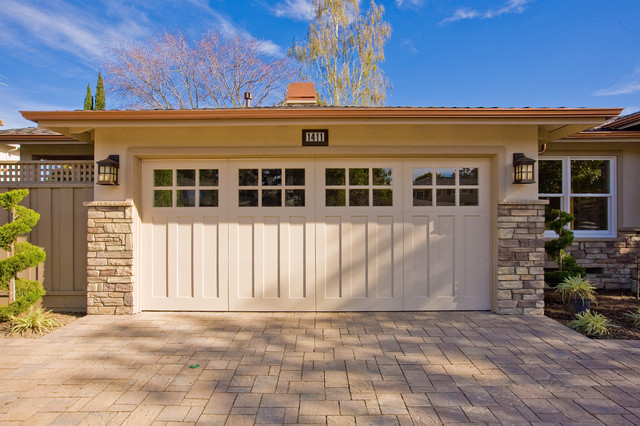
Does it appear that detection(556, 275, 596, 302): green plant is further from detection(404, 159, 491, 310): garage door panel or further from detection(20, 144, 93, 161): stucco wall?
detection(20, 144, 93, 161): stucco wall

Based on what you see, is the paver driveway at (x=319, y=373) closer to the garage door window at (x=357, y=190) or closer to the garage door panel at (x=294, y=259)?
the garage door panel at (x=294, y=259)

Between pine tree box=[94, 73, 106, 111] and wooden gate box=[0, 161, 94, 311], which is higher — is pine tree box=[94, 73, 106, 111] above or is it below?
above

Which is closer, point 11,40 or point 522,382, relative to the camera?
point 522,382

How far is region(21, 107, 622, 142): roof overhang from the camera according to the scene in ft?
13.8

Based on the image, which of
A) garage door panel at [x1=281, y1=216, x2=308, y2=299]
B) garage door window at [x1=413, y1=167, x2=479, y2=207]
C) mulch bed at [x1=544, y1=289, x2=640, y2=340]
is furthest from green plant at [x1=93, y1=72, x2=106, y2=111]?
mulch bed at [x1=544, y1=289, x2=640, y2=340]

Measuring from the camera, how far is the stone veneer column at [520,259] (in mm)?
4648

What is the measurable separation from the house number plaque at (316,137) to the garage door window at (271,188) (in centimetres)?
41

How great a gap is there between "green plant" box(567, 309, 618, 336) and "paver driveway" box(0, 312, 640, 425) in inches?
9.8

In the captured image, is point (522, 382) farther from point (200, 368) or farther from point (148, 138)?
point (148, 138)

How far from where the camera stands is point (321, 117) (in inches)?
167

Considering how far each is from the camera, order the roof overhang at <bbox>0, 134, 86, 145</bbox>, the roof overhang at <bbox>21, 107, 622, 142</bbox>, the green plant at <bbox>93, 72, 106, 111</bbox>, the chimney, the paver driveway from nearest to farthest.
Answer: the paver driveway → the roof overhang at <bbox>21, 107, 622, 142</bbox> → the roof overhang at <bbox>0, 134, 86, 145</bbox> → the chimney → the green plant at <bbox>93, 72, 106, 111</bbox>

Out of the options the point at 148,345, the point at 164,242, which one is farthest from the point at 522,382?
the point at 164,242

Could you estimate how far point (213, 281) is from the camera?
4.85 m

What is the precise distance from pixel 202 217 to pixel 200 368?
2.25 m
